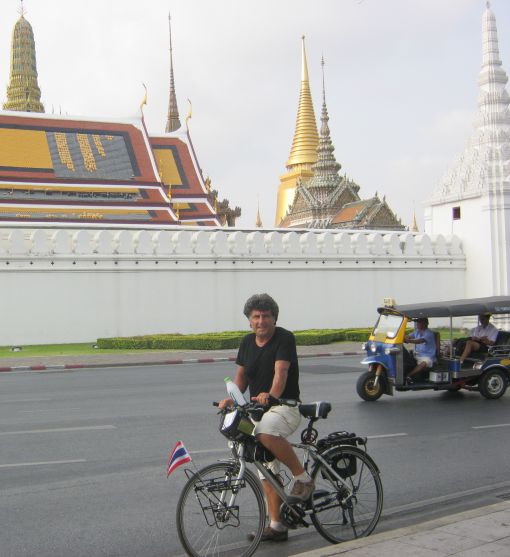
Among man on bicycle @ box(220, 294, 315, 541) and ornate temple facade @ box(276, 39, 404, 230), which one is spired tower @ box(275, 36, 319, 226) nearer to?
ornate temple facade @ box(276, 39, 404, 230)

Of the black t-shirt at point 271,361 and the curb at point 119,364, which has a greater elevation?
the black t-shirt at point 271,361

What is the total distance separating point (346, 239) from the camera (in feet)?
87.9

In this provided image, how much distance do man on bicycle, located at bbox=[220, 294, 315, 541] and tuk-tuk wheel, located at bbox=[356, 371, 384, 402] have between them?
6.43m

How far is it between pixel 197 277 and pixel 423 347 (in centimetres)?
1342

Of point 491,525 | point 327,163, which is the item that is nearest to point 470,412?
point 491,525

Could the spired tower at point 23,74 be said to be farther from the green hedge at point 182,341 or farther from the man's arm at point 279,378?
the man's arm at point 279,378

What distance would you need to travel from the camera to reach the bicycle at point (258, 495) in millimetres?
4617

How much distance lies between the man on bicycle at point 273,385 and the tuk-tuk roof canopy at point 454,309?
7.09 metres

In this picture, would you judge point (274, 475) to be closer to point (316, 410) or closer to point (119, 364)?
point (316, 410)

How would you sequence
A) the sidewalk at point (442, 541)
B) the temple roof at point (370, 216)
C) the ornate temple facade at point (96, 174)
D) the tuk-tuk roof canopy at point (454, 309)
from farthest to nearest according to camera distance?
the temple roof at point (370, 216)
the ornate temple facade at point (96, 174)
the tuk-tuk roof canopy at point (454, 309)
the sidewalk at point (442, 541)

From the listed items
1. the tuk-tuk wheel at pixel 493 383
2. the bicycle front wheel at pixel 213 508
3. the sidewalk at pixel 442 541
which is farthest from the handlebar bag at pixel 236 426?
the tuk-tuk wheel at pixel 493 383

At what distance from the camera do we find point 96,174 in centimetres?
3253

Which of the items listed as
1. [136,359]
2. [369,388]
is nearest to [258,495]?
[369,388]

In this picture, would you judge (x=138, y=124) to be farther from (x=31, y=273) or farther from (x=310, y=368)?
(x=310, y=368)
